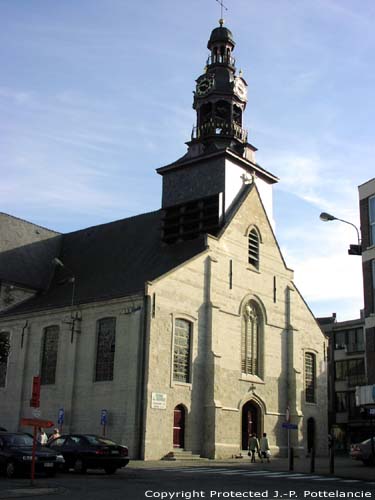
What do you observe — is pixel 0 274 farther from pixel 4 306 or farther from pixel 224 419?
pixel 224 419

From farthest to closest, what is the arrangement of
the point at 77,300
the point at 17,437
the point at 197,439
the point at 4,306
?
the point at 4,306 < the point at 77,300 < the point at 197,439 < the point at 17,437

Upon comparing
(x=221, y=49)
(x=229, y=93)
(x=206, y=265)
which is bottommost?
(x=206, y=265)

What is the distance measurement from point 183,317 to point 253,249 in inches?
328

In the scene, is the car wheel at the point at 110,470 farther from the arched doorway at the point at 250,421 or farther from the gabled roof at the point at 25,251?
the gabled roof at the point at 25,251

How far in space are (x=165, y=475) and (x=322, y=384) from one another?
23.7 metres

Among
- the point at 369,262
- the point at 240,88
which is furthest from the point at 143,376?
the point at 240,88

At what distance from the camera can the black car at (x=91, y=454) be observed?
20359 millimetres

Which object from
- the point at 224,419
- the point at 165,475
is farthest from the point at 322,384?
the point at 165,475

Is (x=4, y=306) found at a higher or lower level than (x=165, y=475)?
higher

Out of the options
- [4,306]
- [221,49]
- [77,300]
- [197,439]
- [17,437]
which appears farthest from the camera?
[221,49]

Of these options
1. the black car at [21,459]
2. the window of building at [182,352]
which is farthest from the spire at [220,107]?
the black car at [21,459]

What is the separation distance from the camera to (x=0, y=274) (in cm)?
4012

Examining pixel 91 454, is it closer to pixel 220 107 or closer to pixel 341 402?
pixel 220 107

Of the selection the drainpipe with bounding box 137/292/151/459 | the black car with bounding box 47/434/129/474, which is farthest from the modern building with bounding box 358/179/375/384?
the drainpipe with bounding box 137/292/151/459
